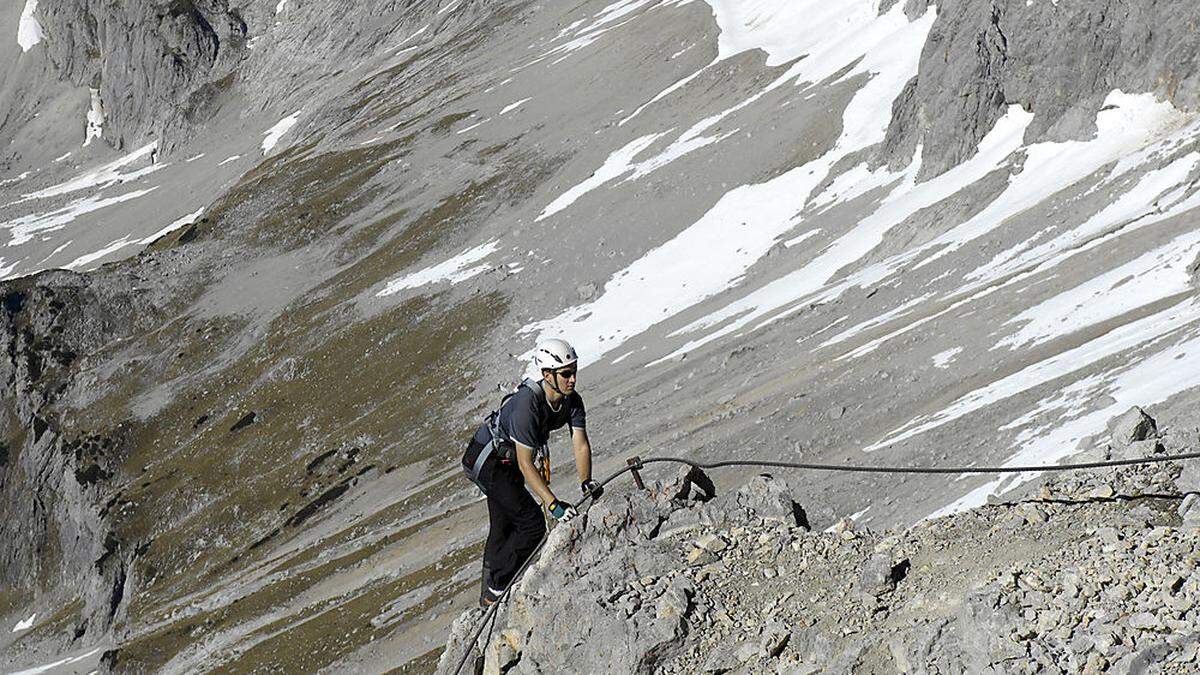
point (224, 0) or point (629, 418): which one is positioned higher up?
point (224, 0)

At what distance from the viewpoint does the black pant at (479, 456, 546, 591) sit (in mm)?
13391

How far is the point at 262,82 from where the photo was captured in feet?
537

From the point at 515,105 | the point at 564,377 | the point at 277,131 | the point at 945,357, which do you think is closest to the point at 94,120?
the point at 277,131

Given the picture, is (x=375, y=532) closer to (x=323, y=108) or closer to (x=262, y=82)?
(x=323, y=108)

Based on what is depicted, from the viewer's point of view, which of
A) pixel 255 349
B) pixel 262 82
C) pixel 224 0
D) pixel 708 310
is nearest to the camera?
pixel 708 310

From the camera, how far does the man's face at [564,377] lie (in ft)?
40.2

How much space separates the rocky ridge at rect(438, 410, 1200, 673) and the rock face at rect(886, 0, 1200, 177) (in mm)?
49586

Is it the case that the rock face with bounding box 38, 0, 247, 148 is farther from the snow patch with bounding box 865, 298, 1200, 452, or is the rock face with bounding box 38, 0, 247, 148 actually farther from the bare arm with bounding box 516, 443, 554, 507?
the bare arm with bounding box 516, 443, 554, 507

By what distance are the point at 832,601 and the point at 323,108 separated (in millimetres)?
138145

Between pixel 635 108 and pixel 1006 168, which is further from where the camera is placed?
pixel 635 108

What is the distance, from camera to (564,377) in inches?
485

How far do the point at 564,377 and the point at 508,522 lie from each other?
2.38m

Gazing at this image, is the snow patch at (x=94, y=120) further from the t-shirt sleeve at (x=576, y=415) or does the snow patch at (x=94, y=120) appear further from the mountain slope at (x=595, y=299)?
the t-shirt sleeve at (x=576, y=415)

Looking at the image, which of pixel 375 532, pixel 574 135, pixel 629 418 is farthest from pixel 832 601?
pixel 574 135
